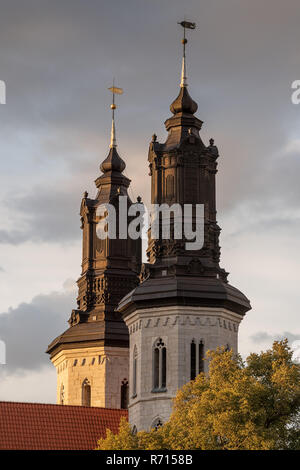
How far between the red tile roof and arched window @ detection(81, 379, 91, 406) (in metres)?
7.92

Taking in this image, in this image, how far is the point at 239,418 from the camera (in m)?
60.2

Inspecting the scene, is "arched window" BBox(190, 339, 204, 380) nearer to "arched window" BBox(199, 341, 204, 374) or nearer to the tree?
"arched window" BBox(199, 341, 204, 374)

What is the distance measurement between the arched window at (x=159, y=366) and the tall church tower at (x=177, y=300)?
0.17ft

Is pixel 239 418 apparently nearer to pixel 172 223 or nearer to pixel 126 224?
pixel 172 223

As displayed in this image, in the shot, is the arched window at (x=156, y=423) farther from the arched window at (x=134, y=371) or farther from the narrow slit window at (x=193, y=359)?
the narrow slit window at (x=193, y=359)

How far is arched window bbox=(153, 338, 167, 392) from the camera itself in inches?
2894

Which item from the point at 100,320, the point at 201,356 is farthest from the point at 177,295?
the point at 100,320

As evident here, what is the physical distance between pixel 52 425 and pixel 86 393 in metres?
10.8

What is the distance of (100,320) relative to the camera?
89312 mm

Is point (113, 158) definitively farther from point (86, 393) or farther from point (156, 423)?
point (156, 423)

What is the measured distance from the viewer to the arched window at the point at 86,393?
88312mm

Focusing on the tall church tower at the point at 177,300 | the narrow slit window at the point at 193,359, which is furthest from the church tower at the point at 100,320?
the narrow slit window at the point at 193,359
